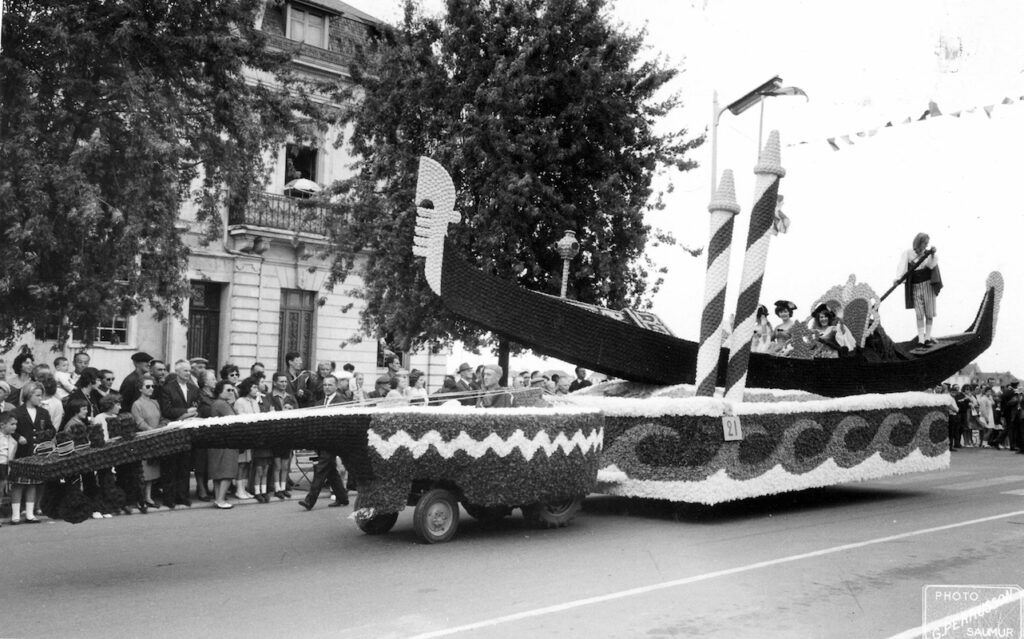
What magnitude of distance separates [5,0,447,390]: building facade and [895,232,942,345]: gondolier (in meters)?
12.9

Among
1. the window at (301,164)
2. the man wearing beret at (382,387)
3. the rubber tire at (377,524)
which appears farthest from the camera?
the window at (301,164)

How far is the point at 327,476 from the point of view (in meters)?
11.8

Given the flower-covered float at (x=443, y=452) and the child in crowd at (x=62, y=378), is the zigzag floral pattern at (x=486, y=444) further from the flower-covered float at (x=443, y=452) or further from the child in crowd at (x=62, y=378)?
the child in crowd at (x=62, y=378)

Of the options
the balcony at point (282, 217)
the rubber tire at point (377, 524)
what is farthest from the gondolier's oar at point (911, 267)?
the balcony at point (282, 217)

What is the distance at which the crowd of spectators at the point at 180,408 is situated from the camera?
10539 millimetres

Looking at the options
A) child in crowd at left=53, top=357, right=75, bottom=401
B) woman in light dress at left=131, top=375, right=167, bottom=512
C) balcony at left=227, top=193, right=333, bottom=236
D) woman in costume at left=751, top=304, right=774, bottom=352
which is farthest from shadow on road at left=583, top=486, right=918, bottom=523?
balcony at left=227, top=193, right=333, bottom=236

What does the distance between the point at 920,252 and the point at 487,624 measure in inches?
416

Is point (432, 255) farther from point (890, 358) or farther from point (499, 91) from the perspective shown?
point (499, 91)

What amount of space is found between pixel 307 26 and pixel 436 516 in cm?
1913

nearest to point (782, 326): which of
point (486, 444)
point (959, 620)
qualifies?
point (486, 444)

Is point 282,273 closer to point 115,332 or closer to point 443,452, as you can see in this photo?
point 115,332

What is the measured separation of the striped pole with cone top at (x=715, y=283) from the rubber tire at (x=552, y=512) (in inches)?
77.4

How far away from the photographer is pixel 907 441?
12562mm

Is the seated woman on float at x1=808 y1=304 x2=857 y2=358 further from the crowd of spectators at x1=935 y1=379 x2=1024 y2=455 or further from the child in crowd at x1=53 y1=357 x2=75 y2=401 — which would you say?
the crowd of spectators at x1=935 y1=379 x2=1024 y2=455
